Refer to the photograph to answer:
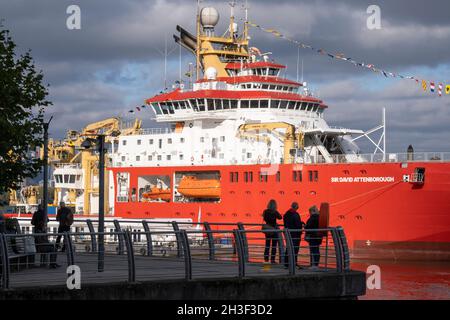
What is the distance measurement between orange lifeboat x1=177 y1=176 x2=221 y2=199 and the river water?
28.8 ft

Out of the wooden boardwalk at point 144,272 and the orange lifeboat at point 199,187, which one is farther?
the orange lifeboat at point 199,187

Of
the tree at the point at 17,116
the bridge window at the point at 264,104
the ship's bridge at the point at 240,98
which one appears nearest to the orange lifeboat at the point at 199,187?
the ship's bridge at the point at 240,98

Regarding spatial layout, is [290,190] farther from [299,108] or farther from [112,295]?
[112,295]

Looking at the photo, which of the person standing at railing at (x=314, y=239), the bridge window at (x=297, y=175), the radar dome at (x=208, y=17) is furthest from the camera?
the radar dome at (x=208, y=17)

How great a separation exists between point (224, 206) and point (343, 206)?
6.50 metres

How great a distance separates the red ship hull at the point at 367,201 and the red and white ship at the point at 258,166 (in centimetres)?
5

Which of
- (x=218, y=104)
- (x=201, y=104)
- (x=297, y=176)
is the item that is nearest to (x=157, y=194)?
(x=201, y=104)

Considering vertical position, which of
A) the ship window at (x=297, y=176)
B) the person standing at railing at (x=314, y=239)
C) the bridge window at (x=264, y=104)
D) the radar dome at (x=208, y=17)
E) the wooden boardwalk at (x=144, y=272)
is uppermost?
the radar dome at (x=208, y=17)

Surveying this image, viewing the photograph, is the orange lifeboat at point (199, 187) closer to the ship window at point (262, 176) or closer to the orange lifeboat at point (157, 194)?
the orange lifeboat at point (157, 194)

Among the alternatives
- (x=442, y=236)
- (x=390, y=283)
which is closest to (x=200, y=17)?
(x=442, y=236)

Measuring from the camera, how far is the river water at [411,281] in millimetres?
32312

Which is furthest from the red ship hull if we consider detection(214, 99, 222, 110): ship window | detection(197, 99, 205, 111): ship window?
detection(197, 99, 205, 111): ship window

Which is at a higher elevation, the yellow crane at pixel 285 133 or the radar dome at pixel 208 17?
the radar dome at pixel 208 17

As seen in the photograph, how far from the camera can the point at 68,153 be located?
63312mm
